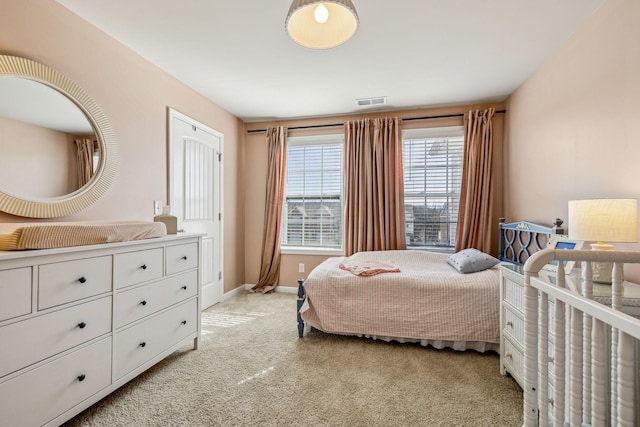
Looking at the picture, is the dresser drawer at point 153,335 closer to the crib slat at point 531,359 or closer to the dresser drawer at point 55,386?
the dresser drawer at point 55,386

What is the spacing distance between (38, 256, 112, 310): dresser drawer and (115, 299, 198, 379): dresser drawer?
352mm

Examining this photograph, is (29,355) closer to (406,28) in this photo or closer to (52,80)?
(52,80)

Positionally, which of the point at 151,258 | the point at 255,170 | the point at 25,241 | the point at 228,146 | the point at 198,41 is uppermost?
the point at 198,41

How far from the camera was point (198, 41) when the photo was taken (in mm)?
2281

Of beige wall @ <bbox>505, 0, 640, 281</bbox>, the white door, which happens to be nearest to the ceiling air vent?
beige wall @ <bbox>505, 0, 640, 281</bbox>

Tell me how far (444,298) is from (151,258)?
2240 mm

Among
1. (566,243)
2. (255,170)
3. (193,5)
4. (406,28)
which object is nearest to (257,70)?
(193,5)

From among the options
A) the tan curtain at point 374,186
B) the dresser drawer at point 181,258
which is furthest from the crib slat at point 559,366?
the tan curtain at point 374,186

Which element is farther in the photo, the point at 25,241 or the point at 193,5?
the point at 193,5

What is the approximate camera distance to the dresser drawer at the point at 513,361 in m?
1.76

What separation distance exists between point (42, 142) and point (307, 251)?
2943mm

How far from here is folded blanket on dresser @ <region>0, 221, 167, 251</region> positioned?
51.4 inches

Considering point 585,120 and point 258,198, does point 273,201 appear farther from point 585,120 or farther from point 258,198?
point 585,120

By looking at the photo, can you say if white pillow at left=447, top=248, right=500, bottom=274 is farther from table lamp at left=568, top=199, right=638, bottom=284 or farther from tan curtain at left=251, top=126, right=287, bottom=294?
tan curtain at left=251, top=126, right=287, bottom=294
